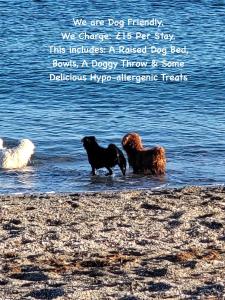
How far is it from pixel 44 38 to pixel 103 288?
71.7 ft

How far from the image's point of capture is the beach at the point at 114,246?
23.9 feet

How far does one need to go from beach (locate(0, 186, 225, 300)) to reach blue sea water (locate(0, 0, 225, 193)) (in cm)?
166

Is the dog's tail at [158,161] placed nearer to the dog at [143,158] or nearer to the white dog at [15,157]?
the dog at [143,158]

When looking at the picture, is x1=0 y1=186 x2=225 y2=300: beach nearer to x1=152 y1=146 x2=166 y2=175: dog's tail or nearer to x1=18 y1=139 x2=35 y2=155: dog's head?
x1=152 y1=146 x2=166 y2=175: dog's tail

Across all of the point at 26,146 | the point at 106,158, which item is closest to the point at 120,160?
the point at 106,158

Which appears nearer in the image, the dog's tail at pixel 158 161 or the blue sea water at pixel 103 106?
the dog's tail at pixel 158 161

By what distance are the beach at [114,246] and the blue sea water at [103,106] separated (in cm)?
166

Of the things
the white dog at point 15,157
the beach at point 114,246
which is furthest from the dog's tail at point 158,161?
the white dog at point 15,157

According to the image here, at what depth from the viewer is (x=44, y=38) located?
2858cm

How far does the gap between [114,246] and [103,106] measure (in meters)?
11.3

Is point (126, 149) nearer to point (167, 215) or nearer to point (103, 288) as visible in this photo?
point (167, 215)

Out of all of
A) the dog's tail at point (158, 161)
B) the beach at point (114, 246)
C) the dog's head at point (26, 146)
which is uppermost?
the dog's head at point (26, 146)

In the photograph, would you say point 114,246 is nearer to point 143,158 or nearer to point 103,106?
point 143,158

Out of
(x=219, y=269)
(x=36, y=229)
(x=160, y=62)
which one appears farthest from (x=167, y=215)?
(x=160, y=62)
